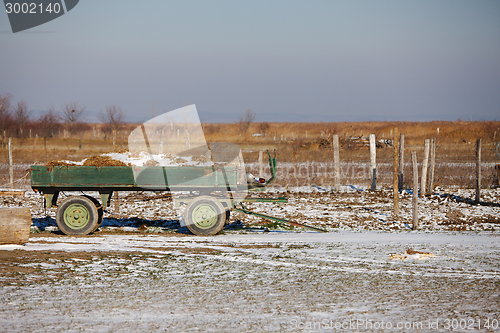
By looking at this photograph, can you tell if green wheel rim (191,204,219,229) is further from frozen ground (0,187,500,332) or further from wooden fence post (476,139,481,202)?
wooden fence post (476,139,481,202)

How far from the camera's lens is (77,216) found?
11797mm

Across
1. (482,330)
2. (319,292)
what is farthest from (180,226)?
(482,330)

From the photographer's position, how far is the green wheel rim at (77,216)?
11.8 m

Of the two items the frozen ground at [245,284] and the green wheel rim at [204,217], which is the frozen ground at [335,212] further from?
the frozen ground at [245,284]

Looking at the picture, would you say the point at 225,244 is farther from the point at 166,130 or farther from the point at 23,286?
the point at 166,130

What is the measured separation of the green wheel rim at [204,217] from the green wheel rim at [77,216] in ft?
8.68

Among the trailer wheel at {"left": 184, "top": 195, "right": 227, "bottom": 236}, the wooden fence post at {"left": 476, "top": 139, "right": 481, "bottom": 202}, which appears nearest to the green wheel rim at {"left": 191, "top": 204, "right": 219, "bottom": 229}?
the trailer wheel at {"left": 184, "top": 195, "right": 227, "bottom": 236}

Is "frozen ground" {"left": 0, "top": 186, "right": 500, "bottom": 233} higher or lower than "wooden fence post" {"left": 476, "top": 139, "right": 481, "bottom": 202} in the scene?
lower

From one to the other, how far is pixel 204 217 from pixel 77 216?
3087 mm

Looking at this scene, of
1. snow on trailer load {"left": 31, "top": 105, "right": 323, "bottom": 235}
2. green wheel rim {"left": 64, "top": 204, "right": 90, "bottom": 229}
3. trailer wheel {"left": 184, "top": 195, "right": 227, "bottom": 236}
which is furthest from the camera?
green wheel rim {"left": 64, "top": 204, "right": 90, "bottom": 229}

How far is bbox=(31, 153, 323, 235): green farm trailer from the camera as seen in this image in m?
11.4

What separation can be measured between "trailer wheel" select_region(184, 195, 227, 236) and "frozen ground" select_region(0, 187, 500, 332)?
0.33m

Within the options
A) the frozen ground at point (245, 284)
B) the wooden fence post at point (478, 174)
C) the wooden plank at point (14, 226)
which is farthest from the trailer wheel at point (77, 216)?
the wooden fence post at point (478, 174)

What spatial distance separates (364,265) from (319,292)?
199 centimetres
